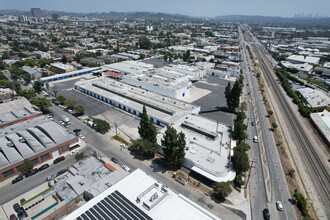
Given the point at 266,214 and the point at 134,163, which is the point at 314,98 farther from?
the point at 134,163

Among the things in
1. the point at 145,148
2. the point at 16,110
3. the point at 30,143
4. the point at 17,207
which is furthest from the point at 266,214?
the point at 16,110

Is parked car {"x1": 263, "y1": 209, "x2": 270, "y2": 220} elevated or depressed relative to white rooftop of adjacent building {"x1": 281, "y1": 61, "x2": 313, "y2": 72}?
depressed

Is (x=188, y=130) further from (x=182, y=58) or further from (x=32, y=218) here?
→ (x=182, y=58)

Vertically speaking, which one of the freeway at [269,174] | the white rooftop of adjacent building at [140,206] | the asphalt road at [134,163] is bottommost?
the asphalt road at [134,163]

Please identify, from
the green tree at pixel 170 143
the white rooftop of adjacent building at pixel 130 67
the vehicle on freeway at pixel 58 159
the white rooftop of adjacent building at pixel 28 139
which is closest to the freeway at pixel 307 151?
the green tree at pixel 170 143

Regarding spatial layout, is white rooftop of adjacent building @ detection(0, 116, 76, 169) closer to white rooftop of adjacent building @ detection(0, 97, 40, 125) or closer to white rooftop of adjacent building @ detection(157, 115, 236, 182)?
white rooftop of adjacent building @ detection(0, 97, 40, 125)

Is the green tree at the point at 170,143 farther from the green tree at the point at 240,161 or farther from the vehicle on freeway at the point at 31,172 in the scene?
the vehicle on freeway at the point at 31,172

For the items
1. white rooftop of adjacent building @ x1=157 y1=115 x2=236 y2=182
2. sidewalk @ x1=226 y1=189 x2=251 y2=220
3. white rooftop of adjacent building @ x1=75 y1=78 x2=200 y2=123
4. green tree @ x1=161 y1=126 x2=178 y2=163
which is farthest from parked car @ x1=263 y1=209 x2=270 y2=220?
white rooftop of adjacent building @ x1=75 y1=78 x2=200 y2=123
